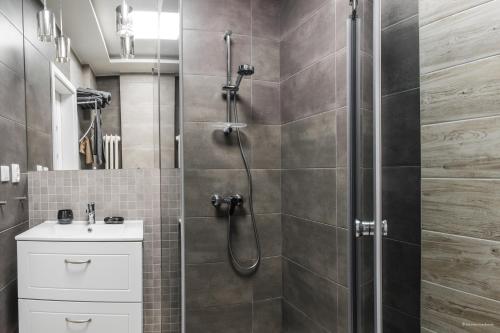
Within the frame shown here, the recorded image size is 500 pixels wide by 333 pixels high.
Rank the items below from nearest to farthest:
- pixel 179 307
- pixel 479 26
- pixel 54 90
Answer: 1. pixel 479 26
2. pixel 179 307
3. pixel 54 90

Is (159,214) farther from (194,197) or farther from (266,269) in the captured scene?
(266,269)

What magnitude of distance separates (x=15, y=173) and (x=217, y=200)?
4.83 feet

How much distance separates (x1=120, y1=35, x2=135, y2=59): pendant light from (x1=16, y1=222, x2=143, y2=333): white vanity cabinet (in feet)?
3.94

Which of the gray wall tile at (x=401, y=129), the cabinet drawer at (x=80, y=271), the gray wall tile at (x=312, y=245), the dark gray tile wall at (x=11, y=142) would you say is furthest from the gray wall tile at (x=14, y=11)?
the gray wall tile at (x=401, y=129)

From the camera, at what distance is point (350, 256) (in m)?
0.82

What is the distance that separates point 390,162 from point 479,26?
11.5 inches

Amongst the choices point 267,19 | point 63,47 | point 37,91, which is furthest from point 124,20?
point 267,19

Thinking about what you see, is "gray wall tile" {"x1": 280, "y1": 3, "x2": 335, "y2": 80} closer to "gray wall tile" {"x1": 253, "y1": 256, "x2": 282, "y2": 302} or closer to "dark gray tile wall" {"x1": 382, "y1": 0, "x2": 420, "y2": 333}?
"dark gray tile wall" {"x1": 382, "y1": 0, "x2": 420, "y2": 333}

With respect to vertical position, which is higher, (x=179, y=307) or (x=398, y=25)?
(x=398, y=25)

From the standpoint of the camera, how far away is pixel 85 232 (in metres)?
1.76

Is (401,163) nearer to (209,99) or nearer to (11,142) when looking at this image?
(209,99)

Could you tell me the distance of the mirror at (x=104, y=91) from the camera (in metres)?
1.91

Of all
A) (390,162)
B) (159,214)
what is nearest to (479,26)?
(390,162)

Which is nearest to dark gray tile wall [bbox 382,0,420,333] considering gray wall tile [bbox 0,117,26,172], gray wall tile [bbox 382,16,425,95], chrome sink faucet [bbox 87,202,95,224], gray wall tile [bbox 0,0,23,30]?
gray wall tile [bbox 382,16,425,95]
